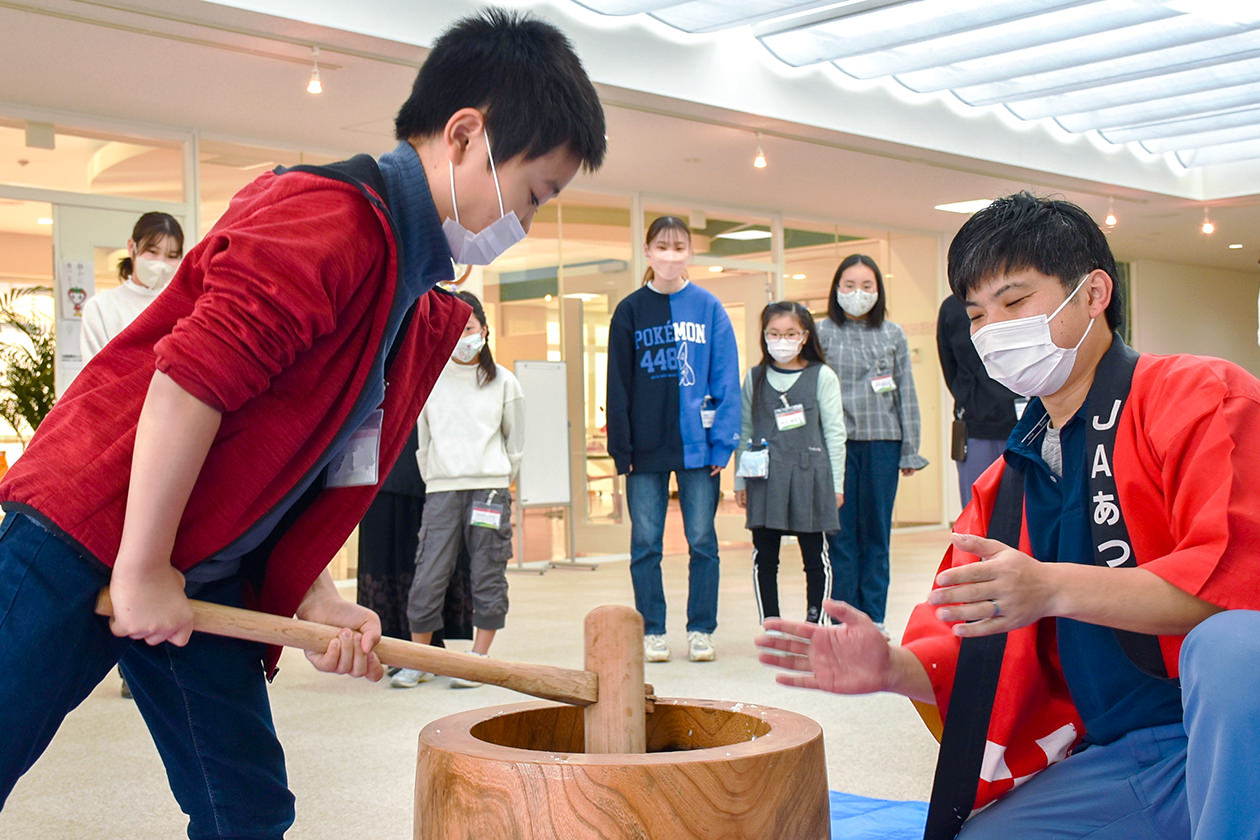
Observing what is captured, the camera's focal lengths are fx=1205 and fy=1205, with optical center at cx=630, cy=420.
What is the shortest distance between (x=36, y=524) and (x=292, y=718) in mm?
2866

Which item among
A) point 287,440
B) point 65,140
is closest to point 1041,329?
point 287,440

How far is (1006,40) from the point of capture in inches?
279

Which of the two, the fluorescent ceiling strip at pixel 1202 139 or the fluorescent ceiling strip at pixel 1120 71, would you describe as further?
the fluorescent ceiling strip at pixel 1202 139

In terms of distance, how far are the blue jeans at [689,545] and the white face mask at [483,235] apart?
3298 millimetres

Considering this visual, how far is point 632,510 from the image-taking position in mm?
4938

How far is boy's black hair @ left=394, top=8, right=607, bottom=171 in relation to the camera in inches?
60.1

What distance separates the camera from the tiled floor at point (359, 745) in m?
2.94

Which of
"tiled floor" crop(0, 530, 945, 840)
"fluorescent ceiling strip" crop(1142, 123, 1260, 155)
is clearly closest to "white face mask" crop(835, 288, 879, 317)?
"tiled floor" crop(0, 530, 945, 840)

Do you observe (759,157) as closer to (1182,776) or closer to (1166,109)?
(1166,109)

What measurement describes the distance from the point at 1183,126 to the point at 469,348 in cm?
717

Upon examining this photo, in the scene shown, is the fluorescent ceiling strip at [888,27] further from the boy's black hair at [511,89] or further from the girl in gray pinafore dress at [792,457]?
the boy's black hair at [511,89]

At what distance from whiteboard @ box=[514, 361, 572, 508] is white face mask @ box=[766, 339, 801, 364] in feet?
12.0

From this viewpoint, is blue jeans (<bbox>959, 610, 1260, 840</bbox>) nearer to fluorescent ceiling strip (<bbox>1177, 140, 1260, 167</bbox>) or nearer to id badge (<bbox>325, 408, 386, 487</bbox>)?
id badge (<bbox>325, 408, 386, 487</bbox>)

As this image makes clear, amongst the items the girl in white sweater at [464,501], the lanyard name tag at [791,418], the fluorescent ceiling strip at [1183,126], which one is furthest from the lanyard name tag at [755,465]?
the fluorescent ceiling strip at [1183,126]
